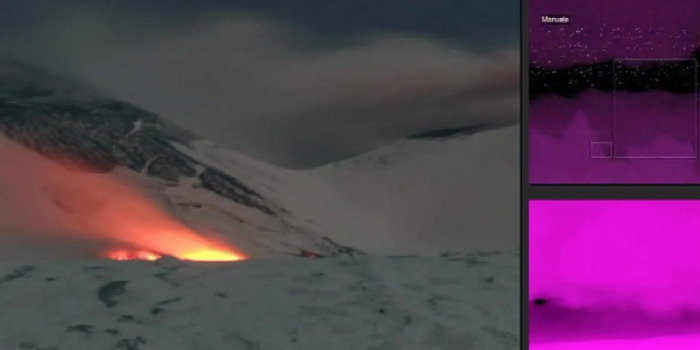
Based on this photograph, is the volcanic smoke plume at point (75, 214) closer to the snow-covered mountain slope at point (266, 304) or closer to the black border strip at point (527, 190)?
the snow-covered mountain slope at point (266, 304)

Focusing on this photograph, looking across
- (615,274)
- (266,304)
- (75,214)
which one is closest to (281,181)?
(266,304)

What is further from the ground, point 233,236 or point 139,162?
point 139,162

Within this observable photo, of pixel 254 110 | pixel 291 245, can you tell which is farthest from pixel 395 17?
pixel 291 245

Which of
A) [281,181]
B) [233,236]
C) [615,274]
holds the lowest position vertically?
[615,274]

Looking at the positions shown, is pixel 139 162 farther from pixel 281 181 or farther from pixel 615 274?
pixel 615 274

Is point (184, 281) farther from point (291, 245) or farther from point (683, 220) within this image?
point (683, 220)

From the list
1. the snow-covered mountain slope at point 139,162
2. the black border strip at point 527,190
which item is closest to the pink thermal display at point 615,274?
the black border strip at point 527,190
